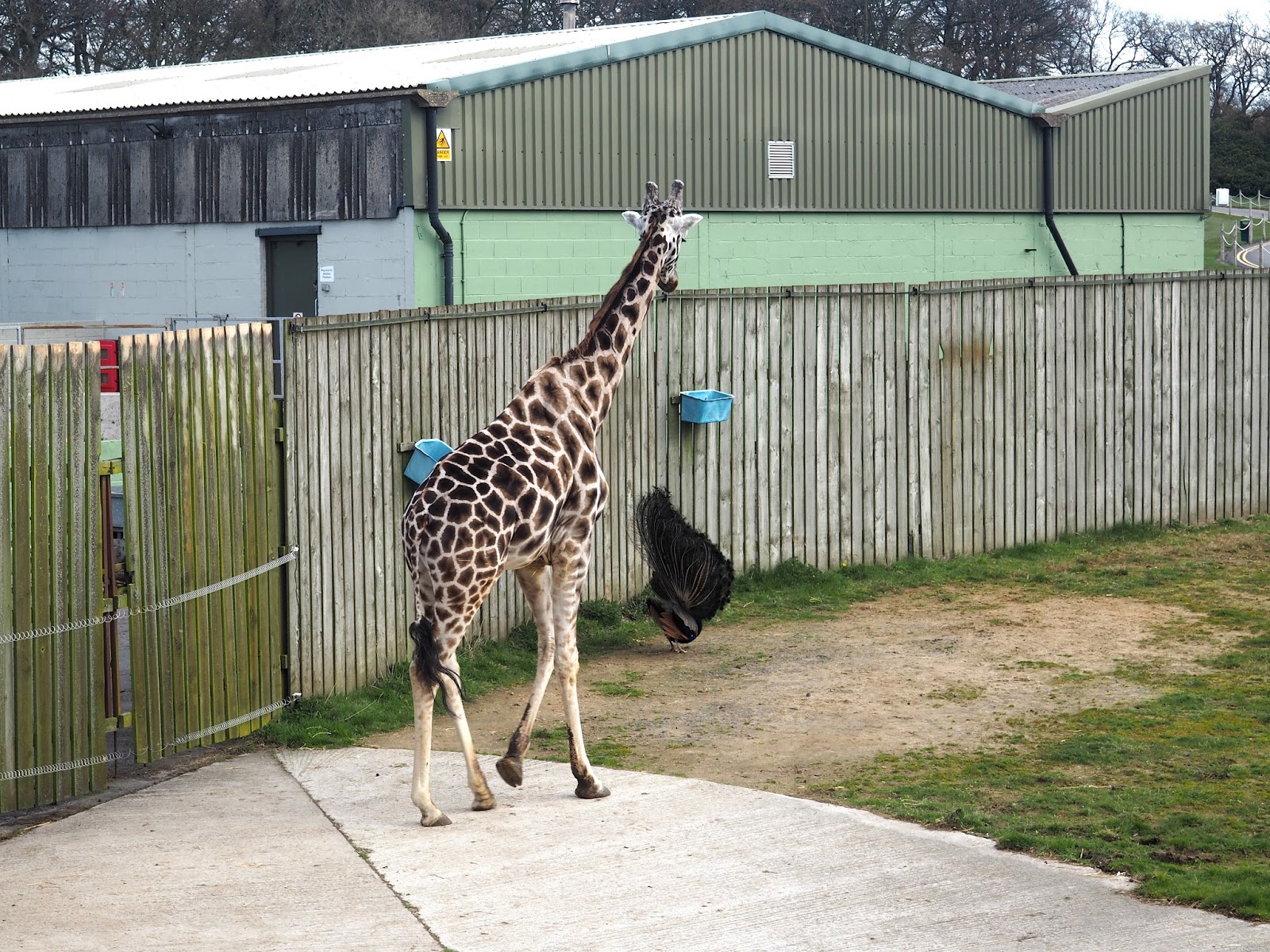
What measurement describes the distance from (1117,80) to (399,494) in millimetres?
21141

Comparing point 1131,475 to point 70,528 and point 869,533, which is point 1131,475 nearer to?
point 869,533

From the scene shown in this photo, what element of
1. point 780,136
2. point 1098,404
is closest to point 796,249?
point 780,136

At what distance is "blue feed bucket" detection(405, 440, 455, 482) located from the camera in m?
10.2

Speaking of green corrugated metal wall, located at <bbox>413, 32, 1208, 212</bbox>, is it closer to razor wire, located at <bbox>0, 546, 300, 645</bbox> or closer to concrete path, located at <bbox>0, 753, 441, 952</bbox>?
razor wire, located at <bbox>0, 546, 300, 645</bbox>

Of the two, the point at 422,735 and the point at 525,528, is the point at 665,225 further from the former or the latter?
the point at 422,735

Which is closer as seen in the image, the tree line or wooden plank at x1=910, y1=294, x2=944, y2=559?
wooden plank at x1=910, y1=294, x2=944, y2=559

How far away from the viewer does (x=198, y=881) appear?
6.65 meters

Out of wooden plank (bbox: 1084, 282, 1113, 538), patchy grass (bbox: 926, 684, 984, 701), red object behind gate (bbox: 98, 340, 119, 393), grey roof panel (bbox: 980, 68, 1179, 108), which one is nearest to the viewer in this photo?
patchy grass (bbox: 926, 684, 984, 701)

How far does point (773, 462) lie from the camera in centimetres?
1316

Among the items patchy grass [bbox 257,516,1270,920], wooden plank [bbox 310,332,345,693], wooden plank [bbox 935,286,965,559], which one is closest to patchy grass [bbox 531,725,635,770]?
patchy grass [bbox 257,516,1270,920]

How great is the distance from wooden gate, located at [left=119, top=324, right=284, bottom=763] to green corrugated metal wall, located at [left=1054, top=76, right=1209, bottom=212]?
1805 cm

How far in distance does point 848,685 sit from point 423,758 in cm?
364

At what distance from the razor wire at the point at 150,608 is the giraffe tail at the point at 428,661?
160 centimetres

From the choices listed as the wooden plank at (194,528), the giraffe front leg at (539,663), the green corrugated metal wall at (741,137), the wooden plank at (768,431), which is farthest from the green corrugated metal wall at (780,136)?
the giraffe front leg at (539,663)
